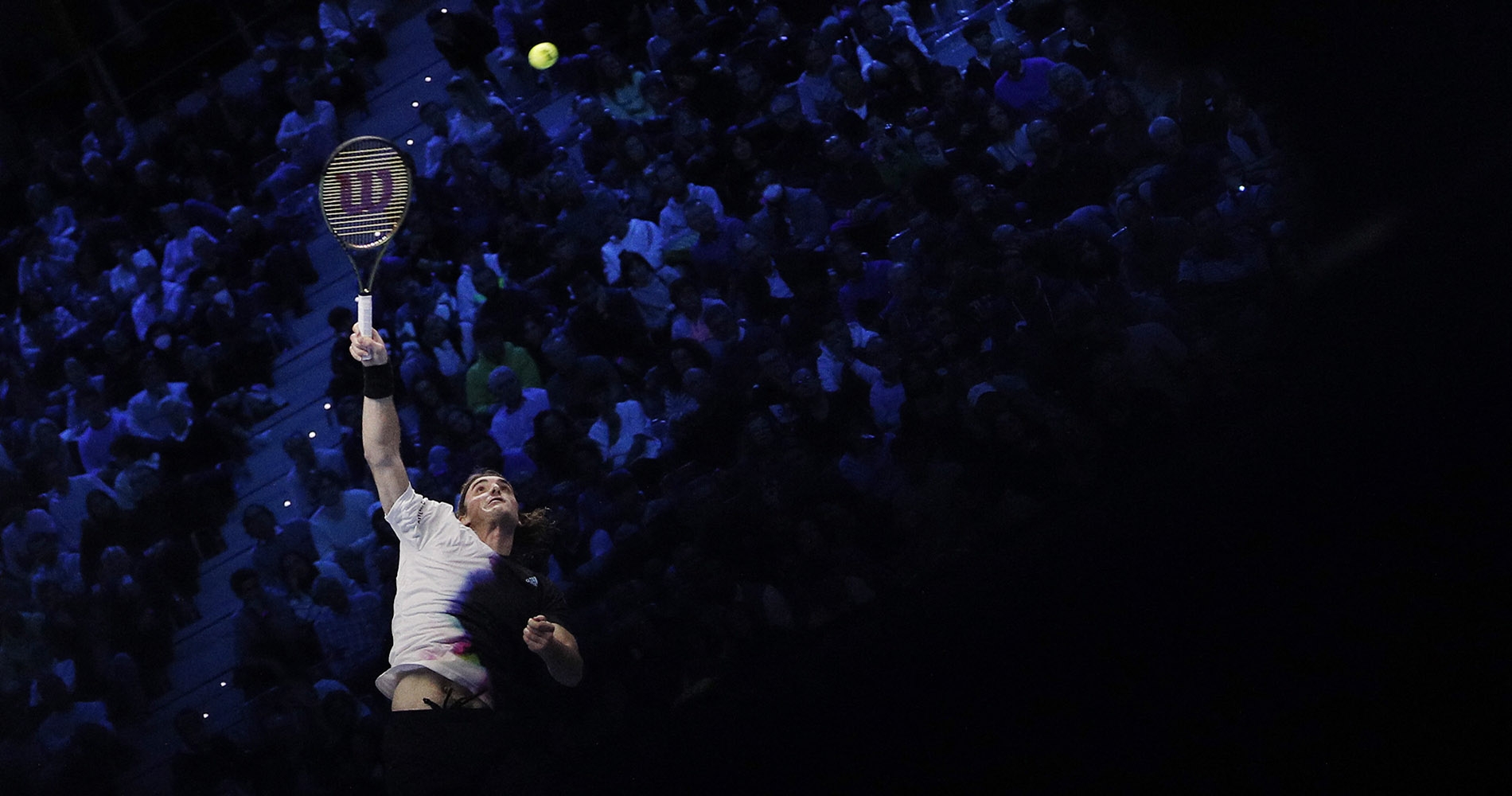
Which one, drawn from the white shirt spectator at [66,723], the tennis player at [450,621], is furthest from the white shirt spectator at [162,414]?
the tennis player at [450,621]

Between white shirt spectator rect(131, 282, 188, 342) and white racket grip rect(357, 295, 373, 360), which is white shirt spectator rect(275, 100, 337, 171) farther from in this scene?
white racket grip rect(357, 295, 373, 360)

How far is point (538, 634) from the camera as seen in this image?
4.44 meters

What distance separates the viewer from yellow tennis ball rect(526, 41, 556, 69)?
900 cm

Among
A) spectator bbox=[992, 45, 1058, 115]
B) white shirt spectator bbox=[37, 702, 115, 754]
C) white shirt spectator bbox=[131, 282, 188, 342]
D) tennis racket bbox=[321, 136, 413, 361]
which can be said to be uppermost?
tennis racket bbox=[321, 136, 413, 361]

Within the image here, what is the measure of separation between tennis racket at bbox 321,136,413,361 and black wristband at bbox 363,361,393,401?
605 mm

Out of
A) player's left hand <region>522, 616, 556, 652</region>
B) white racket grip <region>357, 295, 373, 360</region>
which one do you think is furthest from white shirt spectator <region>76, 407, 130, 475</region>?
player's left hand <region>522, 616, 556, 652</region>

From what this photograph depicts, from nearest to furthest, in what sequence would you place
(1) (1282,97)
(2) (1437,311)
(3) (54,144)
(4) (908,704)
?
(4) (908,704) < (2) (1437,311) < (1) (1282,97) < (3) (54,144)

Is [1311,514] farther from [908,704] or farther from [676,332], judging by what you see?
[676,332]

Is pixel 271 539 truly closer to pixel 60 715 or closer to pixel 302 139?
pixel 60 715

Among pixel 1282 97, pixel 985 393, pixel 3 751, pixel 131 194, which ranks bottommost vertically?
pixel 3 751

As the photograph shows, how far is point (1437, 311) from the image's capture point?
6.15m

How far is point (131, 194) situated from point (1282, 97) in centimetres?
697

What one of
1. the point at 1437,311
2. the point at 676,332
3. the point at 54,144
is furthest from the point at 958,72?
the point at 54,144

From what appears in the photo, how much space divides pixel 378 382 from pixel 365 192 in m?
0.92
